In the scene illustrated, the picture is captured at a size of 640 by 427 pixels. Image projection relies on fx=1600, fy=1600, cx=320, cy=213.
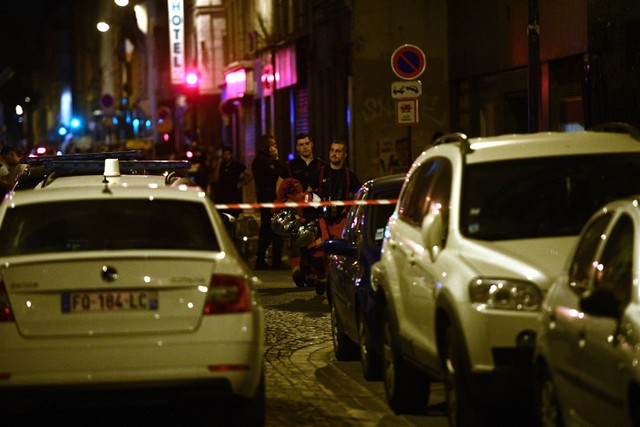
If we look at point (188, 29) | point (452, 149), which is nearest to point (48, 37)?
point (188, 29)

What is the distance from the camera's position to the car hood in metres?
8.29

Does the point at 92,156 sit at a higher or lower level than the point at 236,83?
lower

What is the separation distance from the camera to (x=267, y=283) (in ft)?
68.1

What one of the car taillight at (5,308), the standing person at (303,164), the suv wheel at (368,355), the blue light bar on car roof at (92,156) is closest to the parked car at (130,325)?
the car taillight at (5,308)

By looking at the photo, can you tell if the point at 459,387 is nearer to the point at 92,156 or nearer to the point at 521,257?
the point at 521,257

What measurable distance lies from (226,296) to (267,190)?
50.4ft

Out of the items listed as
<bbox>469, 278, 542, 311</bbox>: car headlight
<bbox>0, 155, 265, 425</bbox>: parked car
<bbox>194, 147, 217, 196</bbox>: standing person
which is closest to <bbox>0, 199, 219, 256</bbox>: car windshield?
<bbox>0, 155, 265, 425</bbox>: parked car

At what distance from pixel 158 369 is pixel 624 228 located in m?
2.63

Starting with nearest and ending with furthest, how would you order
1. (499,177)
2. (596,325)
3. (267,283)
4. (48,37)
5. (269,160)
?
(596,325), (499,177), (267,283), (269,160), (48,37)

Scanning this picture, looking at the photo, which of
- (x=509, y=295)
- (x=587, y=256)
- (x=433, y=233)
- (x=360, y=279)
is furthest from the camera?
(x=360, y=279)

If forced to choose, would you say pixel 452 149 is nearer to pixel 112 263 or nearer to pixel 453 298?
pixel 453 298

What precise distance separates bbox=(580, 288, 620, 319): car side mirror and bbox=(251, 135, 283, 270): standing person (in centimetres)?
1683

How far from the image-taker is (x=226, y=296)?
8578 mm

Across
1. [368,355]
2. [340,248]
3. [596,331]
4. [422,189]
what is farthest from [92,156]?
[596,331]
